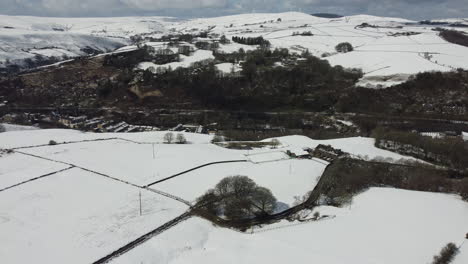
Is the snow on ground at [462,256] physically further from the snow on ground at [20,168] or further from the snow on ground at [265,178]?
the snow on ground at [20,168]

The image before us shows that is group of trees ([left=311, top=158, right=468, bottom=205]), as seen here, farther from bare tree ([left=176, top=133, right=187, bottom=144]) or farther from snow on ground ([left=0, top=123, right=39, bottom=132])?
snow on ground ([left=0, top=123, right=39, bottom=132])

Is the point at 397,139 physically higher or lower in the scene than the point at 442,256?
higher

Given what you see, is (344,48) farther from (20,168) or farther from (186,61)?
(20,168)

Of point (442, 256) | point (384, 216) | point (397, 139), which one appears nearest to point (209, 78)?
point (397, 139)

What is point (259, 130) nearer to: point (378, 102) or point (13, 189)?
point (378, 102)

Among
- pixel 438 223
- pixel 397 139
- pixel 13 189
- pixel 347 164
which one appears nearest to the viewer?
pixel 438 223

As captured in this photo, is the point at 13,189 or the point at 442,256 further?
the point at 13,189

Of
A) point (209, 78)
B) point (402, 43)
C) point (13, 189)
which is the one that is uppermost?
point (402, 43)

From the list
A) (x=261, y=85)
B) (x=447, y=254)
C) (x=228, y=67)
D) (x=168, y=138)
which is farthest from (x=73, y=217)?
(x=228, y=67)
